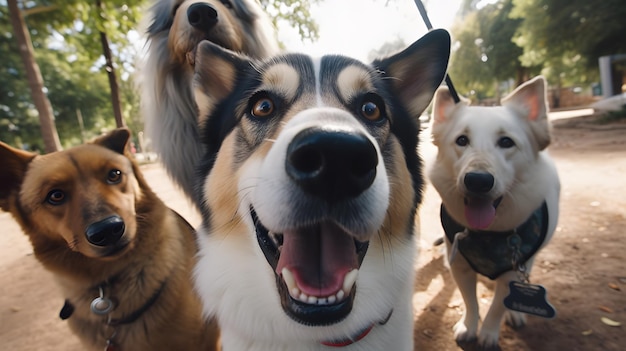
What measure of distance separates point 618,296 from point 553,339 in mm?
1007

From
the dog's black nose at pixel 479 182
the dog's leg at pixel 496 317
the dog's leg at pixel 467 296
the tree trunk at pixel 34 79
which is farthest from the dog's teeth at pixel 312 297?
the tree trunk at pixel 34 79

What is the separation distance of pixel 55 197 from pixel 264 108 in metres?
1.53

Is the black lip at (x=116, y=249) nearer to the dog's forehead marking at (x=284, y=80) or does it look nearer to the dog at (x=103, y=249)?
the dog at (x=103, y=249)

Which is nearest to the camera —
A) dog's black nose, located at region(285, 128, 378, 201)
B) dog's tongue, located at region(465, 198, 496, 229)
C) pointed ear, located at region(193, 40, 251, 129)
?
dog's black nose, located at region(285, 128, 378, 201)

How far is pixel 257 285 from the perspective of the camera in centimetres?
160

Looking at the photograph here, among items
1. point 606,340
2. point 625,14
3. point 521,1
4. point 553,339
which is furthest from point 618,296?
point 521,1

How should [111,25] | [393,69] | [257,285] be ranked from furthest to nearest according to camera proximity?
[111,25] < [393,69] < [257,285]

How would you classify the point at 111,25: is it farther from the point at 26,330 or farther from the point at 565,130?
the point at 565,130

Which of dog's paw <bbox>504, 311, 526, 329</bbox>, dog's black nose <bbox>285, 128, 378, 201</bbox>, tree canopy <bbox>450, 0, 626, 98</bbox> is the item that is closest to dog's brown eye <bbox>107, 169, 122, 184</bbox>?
dog's black nose <bbox>285, 128, 378, 201</bbox>

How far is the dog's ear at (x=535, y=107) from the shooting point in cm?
258

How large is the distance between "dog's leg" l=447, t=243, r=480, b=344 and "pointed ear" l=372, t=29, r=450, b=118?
1431 mm

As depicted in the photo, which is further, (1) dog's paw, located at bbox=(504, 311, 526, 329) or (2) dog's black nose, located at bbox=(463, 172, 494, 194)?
(1) dog's paw, located at bbox=(504, 311, 526, 329)

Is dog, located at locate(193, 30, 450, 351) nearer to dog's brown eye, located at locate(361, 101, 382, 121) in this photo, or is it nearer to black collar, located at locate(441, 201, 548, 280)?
dog's brown eye, located at locate(361, 101, 382, 121)

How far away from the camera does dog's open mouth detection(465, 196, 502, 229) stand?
241 cm
